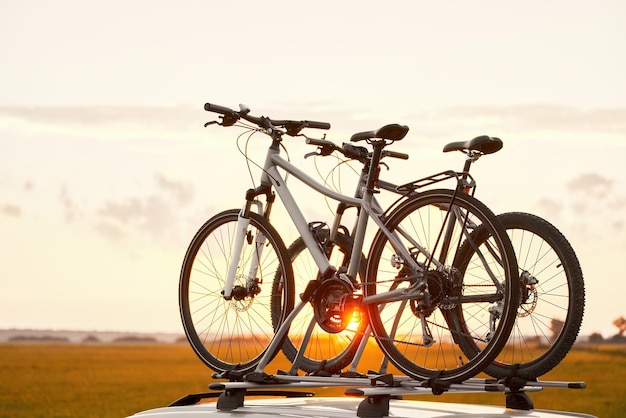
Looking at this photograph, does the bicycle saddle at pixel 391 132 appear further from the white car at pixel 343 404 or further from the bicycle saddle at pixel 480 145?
the white car at pixel 343 404

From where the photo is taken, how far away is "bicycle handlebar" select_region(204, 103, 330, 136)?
705cm

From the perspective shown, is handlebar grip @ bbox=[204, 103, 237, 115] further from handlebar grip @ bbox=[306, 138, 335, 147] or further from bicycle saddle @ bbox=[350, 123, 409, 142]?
bicycle saddle @ bbox=[350, 123, 409, 142]

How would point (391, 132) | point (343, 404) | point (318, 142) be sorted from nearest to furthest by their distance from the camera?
1. point (343, 404)
2. point (391, 132)
3. point (318, 142)

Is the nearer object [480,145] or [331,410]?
[331,410]

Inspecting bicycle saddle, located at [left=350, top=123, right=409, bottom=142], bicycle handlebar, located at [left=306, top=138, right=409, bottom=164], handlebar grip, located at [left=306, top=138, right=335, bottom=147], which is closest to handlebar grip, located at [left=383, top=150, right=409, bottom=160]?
bicycle handlebar, located at [left=306, top=138, right=409, bottom=164]

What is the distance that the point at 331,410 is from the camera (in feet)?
16.2

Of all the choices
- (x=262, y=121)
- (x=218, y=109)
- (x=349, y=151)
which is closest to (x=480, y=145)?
(x=349, y=151)

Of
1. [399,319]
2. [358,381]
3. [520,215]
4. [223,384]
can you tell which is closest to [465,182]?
[520,215]

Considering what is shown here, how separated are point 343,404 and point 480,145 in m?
1.51

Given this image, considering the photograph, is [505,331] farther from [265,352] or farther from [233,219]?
[233,219]

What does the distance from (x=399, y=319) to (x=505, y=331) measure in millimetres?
751

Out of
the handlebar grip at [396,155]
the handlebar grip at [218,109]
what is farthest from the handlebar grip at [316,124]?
the handlebar grip at [396,155]

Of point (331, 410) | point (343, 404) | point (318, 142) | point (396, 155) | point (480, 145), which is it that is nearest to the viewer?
point (331, 410)

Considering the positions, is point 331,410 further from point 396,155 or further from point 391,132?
point 396,155
